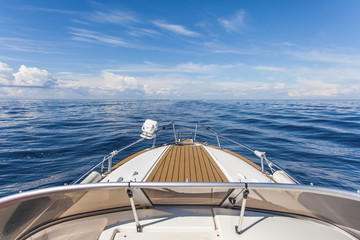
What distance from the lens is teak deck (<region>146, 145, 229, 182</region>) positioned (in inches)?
116

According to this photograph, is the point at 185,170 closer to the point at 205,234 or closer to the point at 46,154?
the point at 205,234

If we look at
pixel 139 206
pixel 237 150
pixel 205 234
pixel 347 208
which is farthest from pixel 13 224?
pixel 237 150

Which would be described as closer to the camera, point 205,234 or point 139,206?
point 205,234

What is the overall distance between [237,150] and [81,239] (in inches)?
270

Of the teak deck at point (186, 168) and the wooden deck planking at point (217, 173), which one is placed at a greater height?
the wooden deck planking at point (217, 173)

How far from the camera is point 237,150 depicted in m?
7.25

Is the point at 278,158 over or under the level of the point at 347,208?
under

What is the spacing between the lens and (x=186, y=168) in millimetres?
3406

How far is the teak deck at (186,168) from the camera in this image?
9.70 feet

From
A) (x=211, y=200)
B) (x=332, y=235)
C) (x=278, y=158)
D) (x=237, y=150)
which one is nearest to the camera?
(x=332, y=235)

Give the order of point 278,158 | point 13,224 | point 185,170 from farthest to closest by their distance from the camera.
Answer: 1. point 278,158
2. point 185,170
3. point 13,224

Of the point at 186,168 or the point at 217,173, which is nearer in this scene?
the point at 217,173

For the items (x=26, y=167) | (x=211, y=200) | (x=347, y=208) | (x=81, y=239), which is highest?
(x=347, y=208)

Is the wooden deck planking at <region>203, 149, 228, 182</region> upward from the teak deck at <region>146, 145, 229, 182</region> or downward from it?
upward
